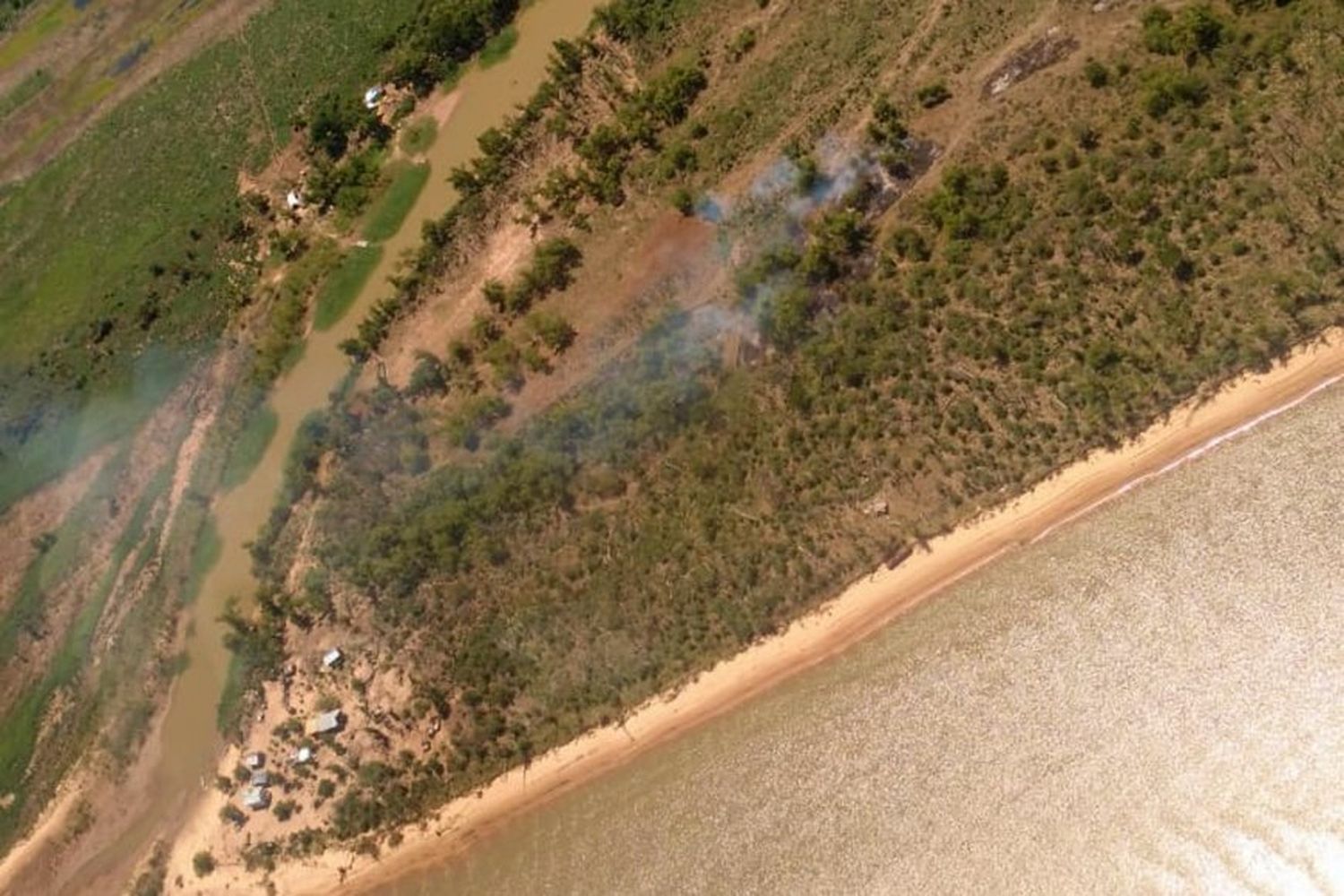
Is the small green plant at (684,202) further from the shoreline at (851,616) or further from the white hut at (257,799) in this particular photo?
the white hut at (257,799)

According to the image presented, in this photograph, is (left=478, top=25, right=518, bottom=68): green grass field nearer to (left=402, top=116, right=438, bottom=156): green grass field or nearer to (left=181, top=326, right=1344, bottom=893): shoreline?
(left=402, top=116, right=438, bottom=156): green grass field

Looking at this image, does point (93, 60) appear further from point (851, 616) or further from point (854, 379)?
point (851, 616)

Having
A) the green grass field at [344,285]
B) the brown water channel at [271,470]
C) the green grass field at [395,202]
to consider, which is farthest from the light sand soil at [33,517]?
the green grass field at [395,202]

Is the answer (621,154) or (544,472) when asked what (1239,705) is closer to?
(544,472)

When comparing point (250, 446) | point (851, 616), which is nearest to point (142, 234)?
point (250, 446)

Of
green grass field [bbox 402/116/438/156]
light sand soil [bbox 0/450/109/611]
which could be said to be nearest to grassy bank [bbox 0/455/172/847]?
light sand soil [bbox 0/450/109/611]

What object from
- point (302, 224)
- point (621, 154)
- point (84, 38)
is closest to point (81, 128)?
point (84, 38)

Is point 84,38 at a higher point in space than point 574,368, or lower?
higher
